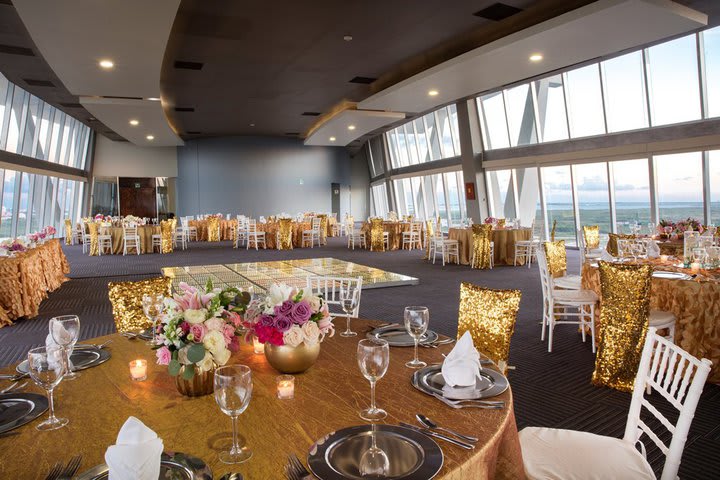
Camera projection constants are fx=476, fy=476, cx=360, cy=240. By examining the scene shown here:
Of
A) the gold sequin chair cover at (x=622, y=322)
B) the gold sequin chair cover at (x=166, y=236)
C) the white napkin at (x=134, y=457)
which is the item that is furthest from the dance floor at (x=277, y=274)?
the white napkin at (x=134, y=457)

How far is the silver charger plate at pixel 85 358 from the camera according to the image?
186cm

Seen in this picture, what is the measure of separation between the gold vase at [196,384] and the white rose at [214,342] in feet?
0.32

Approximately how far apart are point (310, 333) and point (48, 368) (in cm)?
79

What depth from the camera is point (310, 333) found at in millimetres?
1699

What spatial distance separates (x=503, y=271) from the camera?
32.8ft

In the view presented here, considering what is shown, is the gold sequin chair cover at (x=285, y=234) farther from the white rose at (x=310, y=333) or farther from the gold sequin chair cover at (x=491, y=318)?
the white rose at (x=310, y=333)

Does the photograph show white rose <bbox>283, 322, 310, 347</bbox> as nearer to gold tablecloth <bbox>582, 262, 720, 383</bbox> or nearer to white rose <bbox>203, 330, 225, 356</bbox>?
white rose <bbox>203, 330, 225, 356</bbox>

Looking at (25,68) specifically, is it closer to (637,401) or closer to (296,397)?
(296,397)

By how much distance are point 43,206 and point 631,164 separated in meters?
18.5

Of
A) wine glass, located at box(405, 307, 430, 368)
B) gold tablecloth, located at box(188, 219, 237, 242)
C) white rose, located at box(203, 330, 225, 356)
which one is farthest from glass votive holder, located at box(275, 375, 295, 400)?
gold tablecloth, located at box(188, 219, 237, 242)

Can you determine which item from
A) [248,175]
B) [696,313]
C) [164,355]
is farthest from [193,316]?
[248,175]

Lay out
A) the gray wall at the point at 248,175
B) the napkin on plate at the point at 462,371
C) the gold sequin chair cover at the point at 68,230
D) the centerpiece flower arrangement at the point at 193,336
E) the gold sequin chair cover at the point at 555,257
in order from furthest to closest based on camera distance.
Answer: the gray wall at the point at 248,175
the gold sequin chair cover at the point at 68,230
the gold sequin chair cover at the point at 555,257
the napkin on plate at the point at 462,371
the centerpiece flower arrangement at the point at 193,336

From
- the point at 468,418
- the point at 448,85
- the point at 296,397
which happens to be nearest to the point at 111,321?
the point at 296,397

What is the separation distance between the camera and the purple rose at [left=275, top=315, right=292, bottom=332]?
1.67 meters
